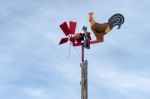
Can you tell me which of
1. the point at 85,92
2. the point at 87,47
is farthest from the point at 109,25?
the point at 85,92

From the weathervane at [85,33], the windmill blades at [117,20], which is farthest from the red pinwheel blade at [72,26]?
the windmill blades at [117,20]

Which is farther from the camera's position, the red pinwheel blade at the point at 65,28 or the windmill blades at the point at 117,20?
the windmill blades at the point at 117,20

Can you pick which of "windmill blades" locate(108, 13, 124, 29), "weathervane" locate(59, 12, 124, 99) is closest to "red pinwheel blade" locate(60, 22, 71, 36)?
"weathervane" locate(59, 12, 124, 99)

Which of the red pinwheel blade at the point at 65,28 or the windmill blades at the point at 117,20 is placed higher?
the windmill blades at the point at 117,20

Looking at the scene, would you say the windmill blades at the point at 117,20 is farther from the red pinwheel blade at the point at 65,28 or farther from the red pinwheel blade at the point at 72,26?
the red pinwheel blade at the point at 65,28

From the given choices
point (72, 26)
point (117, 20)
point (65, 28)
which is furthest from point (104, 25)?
point (65, 28)

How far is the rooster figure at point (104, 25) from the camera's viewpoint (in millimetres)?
11671

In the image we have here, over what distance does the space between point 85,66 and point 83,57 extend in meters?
0.45

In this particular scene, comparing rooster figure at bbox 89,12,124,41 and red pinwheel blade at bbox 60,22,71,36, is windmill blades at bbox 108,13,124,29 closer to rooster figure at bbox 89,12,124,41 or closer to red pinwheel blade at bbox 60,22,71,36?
rooster figure at bbox 89,12,124,41

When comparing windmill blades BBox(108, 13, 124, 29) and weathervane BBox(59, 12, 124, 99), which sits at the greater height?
windmill blades BBox(108, 13, 124, 29)

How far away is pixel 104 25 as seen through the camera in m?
11.9

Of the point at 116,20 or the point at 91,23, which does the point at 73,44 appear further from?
the point at 116,20

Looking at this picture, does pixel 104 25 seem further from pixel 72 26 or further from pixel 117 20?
pixel 72 26

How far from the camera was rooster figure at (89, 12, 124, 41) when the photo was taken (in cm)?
1167
